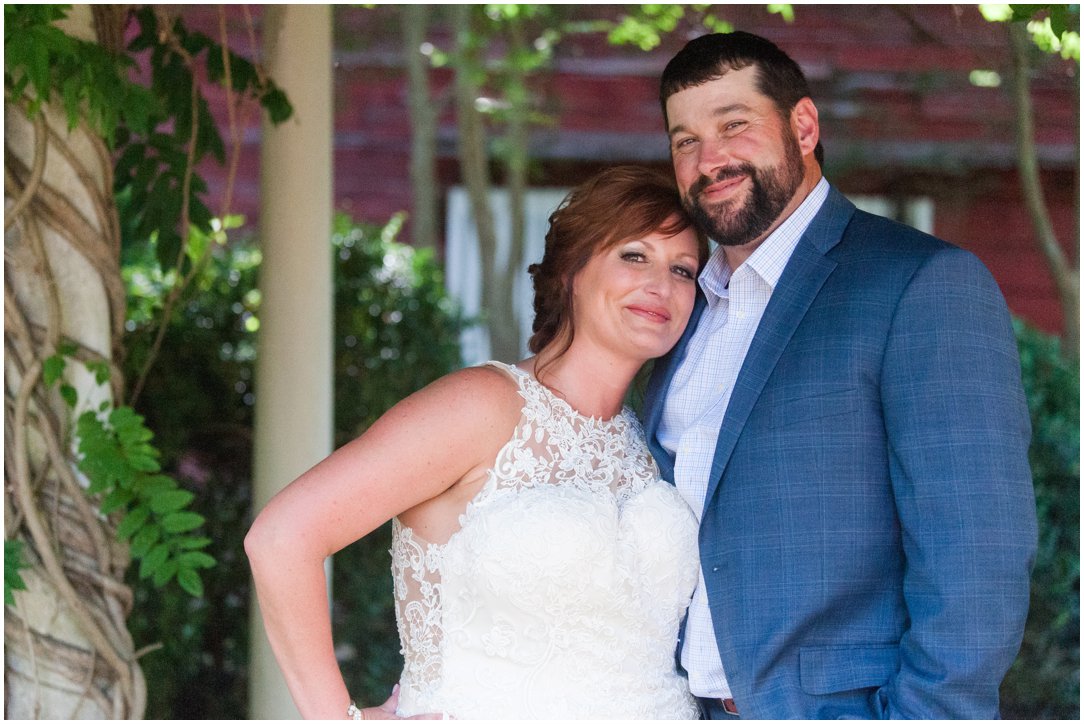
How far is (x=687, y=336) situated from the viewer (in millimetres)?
2859

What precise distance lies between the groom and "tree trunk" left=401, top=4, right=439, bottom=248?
16.3 ft

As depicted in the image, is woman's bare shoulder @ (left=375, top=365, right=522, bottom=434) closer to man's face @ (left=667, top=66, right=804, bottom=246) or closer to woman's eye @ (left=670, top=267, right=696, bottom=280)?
woman's eye @ (left=670, top=267, right=696, bottom=280)

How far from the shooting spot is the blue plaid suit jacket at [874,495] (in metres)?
2.21

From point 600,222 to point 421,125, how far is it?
511 centimetres

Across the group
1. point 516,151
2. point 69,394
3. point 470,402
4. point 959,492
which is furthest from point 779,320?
point 516,151

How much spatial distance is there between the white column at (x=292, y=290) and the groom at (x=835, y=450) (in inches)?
60.2

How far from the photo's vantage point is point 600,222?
283 centimetres

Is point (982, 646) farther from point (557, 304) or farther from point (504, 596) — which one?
point (557, 304)

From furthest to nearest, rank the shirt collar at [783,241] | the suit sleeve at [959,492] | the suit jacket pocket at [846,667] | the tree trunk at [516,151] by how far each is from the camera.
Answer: the tree trunk at [516,151], the shirt collar at [783,241], the suit jacket pocket at [846,667], the suit sleeve at [959,492]

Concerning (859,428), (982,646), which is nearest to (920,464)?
(859,428)

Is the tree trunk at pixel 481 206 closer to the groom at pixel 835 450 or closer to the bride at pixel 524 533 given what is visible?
the bride at pixel 524 533

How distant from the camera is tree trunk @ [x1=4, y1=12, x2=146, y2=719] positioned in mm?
2982

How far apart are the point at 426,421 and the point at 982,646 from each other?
3.76ft

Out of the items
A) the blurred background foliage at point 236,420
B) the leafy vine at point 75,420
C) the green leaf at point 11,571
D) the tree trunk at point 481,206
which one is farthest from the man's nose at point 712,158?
the tree trunk at point 481,206
